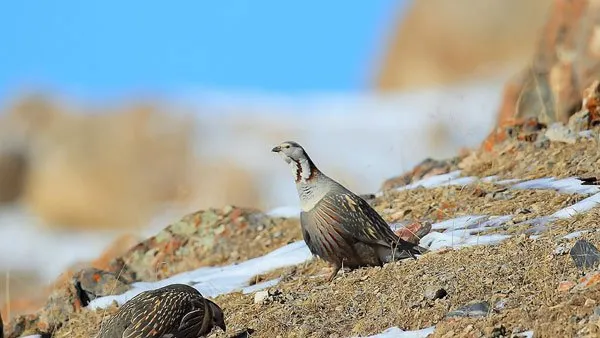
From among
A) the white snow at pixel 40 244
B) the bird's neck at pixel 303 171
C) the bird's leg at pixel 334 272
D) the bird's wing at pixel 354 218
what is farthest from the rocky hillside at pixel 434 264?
the white snow at pixel 40 244

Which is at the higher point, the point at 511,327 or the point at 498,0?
the point at 498,0

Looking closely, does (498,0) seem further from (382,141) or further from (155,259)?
(155,259)

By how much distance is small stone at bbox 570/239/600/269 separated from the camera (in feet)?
25.7

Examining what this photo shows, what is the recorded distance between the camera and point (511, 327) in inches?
280

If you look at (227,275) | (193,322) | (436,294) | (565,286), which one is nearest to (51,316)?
(227,275)

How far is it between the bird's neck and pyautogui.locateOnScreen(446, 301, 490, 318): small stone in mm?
2432

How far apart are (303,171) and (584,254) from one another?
2.74 meters

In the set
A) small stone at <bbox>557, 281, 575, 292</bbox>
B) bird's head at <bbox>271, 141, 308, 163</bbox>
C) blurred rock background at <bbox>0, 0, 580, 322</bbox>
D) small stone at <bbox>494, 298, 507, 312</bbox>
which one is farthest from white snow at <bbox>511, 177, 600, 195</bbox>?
blurred rock background at <bbox>0, 0, 580, 322</bbox>

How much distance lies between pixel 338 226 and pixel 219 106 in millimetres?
27042

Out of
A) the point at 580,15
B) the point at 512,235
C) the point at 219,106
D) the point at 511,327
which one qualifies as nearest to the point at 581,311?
the point at 511,327

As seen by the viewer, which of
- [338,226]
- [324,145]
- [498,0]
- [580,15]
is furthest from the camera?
[498,0]

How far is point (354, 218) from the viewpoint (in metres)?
9.38

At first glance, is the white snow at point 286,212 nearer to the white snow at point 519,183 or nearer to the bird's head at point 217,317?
the white snow at point 519,183

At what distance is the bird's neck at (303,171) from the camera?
9742mm
